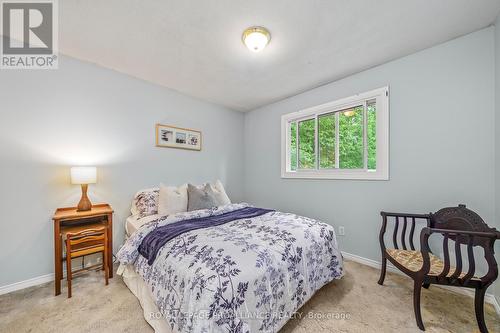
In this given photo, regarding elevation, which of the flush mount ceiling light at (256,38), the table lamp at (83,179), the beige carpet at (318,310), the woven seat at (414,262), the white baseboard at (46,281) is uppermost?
the flush mount ceiling light at (256,38)

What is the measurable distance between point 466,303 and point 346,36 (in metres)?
2.68

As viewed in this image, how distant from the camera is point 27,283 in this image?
202cm

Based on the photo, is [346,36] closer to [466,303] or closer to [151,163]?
[466,303]

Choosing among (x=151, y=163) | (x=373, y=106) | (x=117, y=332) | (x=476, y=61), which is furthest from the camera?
(x=151, y=163)

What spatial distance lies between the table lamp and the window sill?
2.70 m

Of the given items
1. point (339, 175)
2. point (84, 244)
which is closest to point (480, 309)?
point (339, 175)

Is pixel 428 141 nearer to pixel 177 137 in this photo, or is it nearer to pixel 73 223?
pixel 177 137

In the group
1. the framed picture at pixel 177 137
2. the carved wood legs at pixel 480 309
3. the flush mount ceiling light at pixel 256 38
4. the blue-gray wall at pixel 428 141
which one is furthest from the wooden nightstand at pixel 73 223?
the carved wood legs at pixel 480 309

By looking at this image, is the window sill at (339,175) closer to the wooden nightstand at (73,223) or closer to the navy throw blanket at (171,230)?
the navy throw blanket at (171,230)

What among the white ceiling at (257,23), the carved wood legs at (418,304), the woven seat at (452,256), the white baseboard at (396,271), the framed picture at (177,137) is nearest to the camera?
the woven seat at (452,256)

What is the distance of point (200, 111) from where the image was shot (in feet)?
11.7

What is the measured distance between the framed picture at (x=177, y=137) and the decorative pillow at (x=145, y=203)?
0.79 metres

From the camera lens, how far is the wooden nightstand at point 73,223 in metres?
1.91

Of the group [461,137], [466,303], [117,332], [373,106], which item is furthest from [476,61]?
[117,332]
